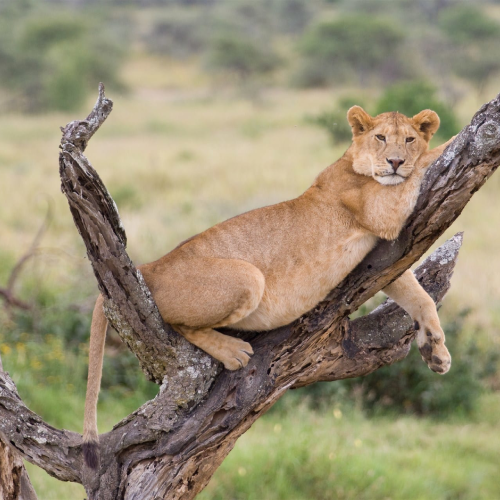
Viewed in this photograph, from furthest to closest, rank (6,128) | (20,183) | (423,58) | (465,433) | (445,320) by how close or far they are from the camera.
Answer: (423,58)
(6,128)
(20,183)
(445,320)
(465,433)

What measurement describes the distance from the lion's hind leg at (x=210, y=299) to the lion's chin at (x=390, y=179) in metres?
0.76

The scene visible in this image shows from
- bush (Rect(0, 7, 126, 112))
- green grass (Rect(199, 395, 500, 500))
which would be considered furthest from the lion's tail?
bush (Rect(0, 7, 126, 112))

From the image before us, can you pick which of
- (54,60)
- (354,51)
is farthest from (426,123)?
(54,60)

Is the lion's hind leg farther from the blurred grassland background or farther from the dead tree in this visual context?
the blurred grassland background

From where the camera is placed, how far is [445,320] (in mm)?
8945

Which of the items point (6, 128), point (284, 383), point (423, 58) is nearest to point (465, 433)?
point (284, 383)

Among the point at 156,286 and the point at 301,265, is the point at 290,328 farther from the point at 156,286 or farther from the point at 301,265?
the point at 156,286

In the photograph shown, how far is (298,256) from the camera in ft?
12.7

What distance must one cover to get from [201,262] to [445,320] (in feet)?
19.0

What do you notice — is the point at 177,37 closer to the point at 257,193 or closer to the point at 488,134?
the point at 257,193

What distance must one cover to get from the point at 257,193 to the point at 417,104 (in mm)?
4397

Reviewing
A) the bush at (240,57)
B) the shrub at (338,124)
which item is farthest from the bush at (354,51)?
the shrub at (338,124)

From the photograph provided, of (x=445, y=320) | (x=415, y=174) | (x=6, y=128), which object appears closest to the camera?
(x=415, y=174)

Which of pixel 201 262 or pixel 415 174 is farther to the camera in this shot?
pixel 201 262
